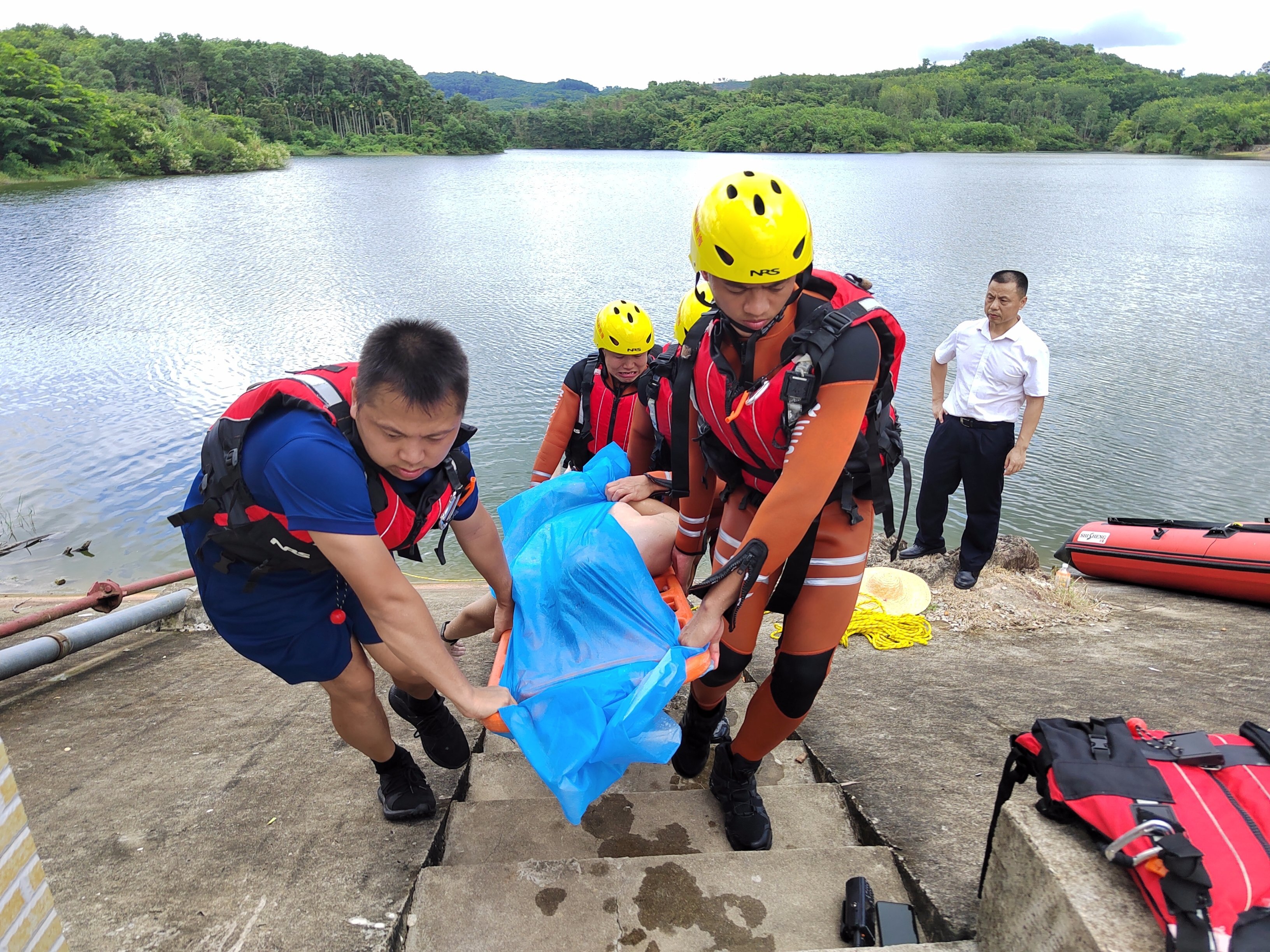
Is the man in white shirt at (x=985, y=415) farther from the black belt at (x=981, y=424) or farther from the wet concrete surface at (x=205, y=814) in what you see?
the wet concrete surface at (x=205, y=814)

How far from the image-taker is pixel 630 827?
2525 mm

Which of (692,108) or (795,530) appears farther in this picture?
(692,108)

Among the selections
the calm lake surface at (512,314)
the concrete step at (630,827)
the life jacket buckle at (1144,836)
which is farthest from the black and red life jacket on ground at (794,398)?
the calm lake surface at (512,314)

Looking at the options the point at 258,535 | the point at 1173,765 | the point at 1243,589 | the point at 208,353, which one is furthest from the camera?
the point at 208,353

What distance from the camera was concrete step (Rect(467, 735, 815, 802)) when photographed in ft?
9.44

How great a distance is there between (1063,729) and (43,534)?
928 cm

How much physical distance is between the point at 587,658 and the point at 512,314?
1279cm

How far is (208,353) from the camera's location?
40.7 feet

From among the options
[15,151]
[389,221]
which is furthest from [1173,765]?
[15,151]

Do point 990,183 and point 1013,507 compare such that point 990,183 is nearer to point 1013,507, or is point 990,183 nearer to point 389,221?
point 389,221

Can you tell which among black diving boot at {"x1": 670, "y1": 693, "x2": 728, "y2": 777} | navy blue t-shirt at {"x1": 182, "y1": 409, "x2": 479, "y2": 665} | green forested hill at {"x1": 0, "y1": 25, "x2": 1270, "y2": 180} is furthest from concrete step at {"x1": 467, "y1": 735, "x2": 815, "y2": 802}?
green forested hill at {"x1": 0, "y1": 25, "x2": 1270, "y2": 180}

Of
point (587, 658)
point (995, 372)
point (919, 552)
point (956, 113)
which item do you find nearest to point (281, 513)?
point (587, 658)

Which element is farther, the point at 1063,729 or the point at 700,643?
the point at 700,643

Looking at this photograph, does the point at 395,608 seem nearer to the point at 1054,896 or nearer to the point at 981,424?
the point at 1054,896
